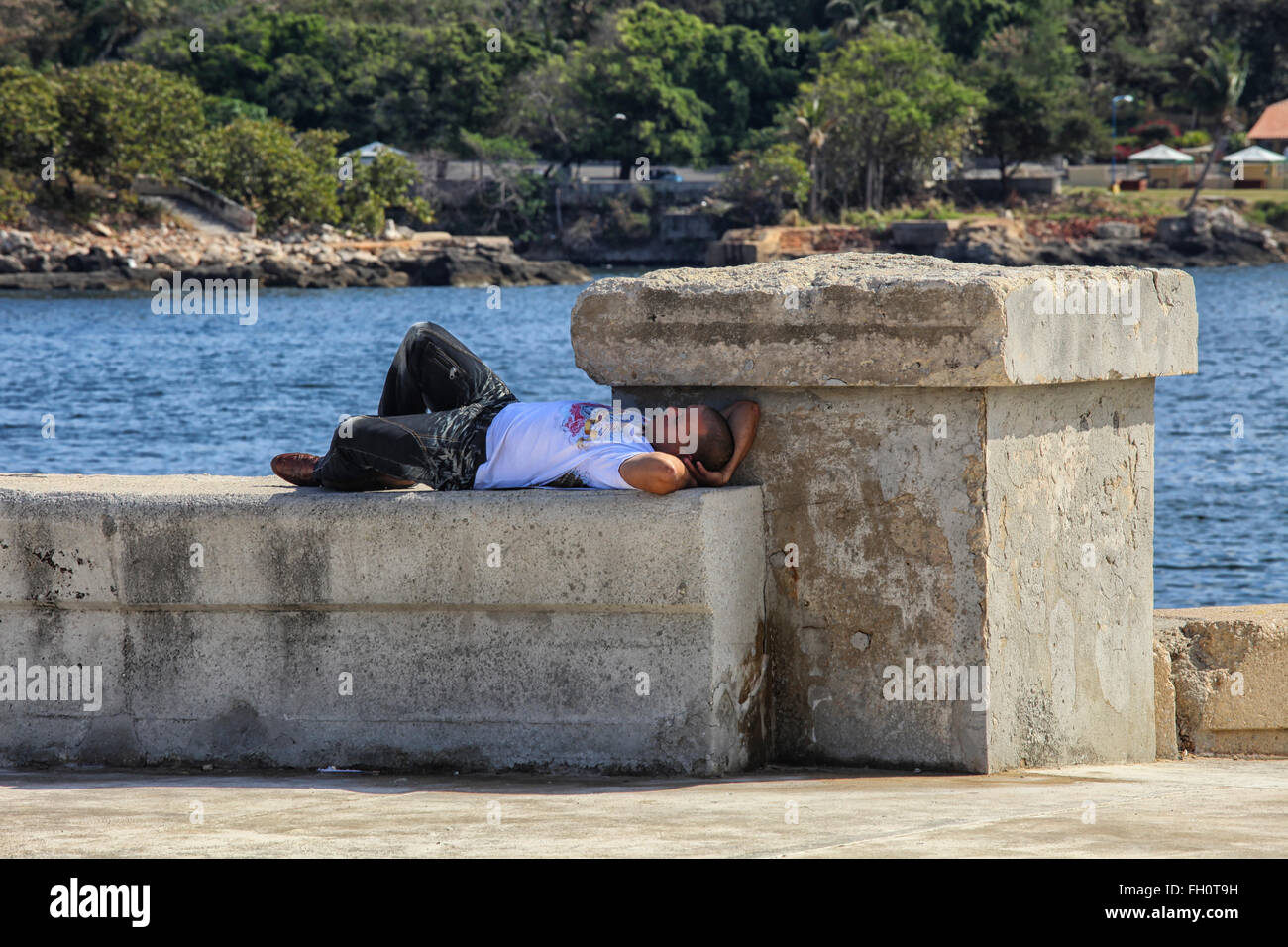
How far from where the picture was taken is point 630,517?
4.21 metres

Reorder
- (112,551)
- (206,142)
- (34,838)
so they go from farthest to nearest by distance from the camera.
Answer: (206,142)
(112,551)
(34,838)

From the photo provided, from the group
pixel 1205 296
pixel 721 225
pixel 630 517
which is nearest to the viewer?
pixel 630 517

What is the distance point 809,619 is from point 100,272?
67.0m

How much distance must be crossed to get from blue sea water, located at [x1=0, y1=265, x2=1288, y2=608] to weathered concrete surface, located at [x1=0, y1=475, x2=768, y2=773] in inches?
488

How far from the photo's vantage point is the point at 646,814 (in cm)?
367

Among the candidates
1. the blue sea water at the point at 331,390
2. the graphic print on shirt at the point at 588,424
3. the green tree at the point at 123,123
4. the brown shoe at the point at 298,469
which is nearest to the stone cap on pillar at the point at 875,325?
the graphic print on shirt at the point at 588,424

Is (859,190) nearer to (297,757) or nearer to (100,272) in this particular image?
(100,272)

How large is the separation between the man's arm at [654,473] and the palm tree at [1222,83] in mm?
83485

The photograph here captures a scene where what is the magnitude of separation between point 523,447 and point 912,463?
1.12m

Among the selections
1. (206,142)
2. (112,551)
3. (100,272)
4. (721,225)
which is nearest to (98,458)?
(112,551)

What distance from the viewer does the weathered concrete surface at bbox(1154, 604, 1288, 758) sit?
5.52m

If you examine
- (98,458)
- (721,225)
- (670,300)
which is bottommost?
(98,458)

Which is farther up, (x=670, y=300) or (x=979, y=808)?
(x=670, y=300)

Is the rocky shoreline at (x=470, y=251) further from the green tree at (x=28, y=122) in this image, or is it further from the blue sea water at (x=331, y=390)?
the green tree at (x=28, y=122)
